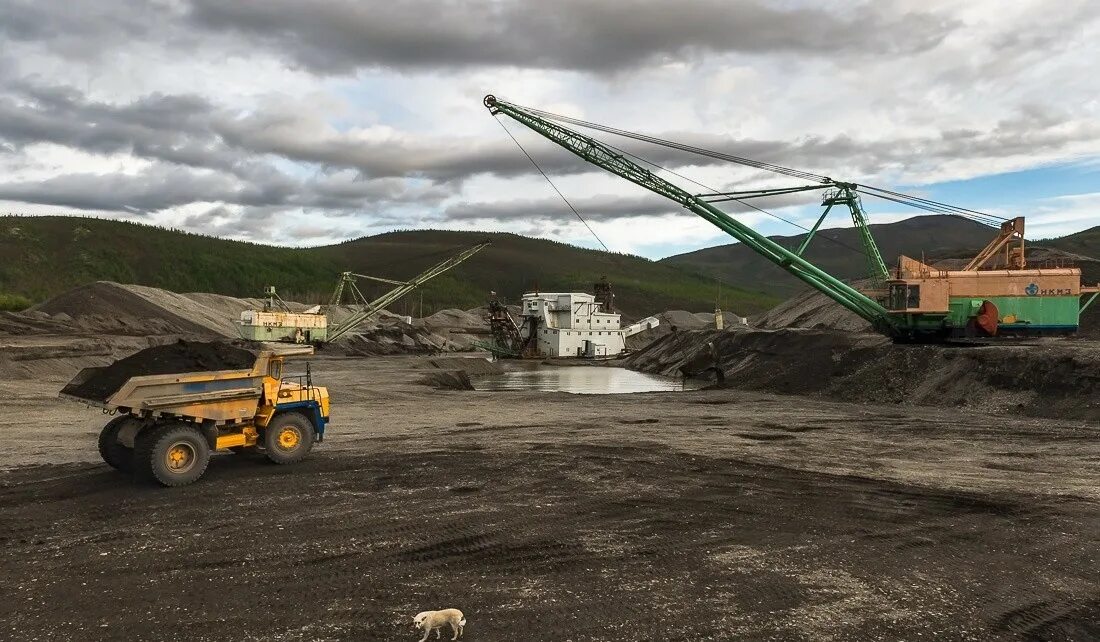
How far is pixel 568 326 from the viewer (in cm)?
6047

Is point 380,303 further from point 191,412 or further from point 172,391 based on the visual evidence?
point 172,391

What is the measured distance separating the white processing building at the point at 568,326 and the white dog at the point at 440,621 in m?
53.4

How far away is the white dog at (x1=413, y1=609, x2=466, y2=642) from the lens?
5.34m

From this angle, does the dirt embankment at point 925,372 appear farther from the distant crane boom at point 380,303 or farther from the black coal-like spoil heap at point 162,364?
the distant crane boom at point 380,303

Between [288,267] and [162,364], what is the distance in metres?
155

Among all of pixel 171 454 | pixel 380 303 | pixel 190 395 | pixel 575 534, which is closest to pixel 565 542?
pixel 575 534

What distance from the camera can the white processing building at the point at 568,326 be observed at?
59.6 m

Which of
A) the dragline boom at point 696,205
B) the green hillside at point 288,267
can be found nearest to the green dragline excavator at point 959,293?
the dragline boom at point 696,205

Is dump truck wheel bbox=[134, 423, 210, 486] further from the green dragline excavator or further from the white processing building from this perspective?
the white processing building

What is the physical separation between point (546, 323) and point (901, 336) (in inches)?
1431

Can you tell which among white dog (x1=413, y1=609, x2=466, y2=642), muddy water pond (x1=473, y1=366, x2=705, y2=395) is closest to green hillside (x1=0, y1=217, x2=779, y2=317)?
muddy water pond (x1=473, y1=366, x2=705, y2=395)

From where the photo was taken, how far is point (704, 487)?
10.3 m

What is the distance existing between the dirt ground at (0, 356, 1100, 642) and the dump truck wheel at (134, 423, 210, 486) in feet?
0.72

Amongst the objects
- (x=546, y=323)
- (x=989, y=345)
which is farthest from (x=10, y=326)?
(x=989, y=345)
